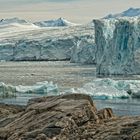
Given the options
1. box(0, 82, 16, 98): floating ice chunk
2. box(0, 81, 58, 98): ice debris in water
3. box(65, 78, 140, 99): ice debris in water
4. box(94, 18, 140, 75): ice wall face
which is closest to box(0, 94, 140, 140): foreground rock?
box(65, 78, 140, 99): ice debris in water

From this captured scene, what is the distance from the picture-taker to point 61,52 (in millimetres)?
96000

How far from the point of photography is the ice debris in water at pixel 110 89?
28922 mm

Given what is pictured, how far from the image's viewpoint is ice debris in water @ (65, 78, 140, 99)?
28922 millimetres

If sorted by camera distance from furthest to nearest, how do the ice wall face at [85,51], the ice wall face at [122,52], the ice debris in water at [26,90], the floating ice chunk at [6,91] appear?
the ice wall face at [85,51] → the ice wall face at [122,52] → the ice debris in water at [26,90] → the floating ice chunk at [6,91]

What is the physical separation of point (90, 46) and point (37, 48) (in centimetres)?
2623

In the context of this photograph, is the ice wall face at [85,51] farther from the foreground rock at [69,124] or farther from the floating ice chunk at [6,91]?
the foreground rock at [69,124]

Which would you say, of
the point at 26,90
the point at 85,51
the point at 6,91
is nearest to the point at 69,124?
the point at 6,91

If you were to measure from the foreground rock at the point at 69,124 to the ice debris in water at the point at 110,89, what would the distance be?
61.7ft

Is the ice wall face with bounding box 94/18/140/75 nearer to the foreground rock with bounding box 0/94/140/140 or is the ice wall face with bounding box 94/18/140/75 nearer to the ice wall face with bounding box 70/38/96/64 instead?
the ice wall face with bounding box 70/38/96/64

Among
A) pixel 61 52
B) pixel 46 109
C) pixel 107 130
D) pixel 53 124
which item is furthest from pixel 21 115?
pixel 61 52

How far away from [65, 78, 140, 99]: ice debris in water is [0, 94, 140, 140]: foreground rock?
1882 cm

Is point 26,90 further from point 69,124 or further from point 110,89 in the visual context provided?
point 69,124

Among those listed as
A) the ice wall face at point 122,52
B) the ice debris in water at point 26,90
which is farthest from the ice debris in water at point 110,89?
the ice wall face at point 122,52

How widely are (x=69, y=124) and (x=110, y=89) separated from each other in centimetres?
2191
